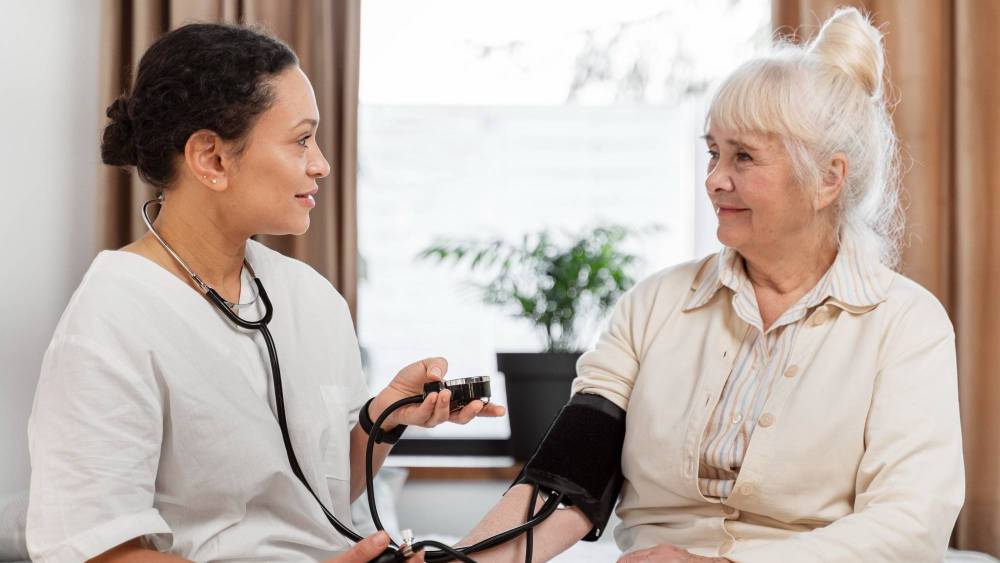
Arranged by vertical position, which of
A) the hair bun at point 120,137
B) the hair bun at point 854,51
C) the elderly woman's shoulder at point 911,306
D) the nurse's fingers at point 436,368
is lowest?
the nurse's fingers at point 436,368

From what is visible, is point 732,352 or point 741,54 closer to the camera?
point 732,352

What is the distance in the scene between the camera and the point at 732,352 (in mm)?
1565

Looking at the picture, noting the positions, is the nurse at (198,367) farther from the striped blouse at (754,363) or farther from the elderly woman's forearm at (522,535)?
the striped blouse at (754,363)

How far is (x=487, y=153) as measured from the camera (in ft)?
9.70

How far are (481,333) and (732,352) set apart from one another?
145cm

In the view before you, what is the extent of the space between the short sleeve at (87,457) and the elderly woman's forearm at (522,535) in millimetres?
504

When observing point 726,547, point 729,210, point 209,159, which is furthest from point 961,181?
point 209,159

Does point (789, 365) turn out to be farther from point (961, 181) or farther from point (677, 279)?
point (961, 181)

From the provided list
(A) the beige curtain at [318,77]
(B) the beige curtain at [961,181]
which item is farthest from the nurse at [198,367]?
(B) the beige curtain at [961,181]

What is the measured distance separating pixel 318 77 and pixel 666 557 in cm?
169

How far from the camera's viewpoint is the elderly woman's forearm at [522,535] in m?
1.48

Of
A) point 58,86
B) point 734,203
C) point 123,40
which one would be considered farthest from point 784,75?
point 123,40

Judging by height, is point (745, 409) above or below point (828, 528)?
above

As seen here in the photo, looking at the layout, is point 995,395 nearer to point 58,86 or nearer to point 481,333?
point 481,333
